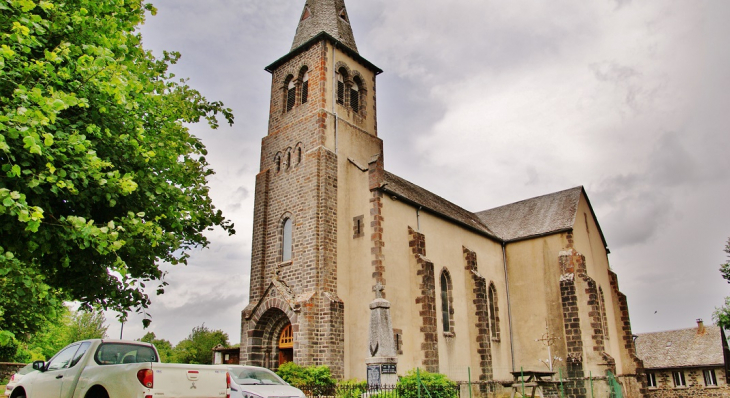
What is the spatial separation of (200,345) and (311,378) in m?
26.6

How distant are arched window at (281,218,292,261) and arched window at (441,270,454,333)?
22.8ft

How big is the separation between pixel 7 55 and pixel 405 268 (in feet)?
51.7

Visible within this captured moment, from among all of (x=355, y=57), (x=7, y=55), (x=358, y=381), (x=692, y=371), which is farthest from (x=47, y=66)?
(x=692, y=371)

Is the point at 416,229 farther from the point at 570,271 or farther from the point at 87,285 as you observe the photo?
the point at 87,285

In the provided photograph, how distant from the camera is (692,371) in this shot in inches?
1463

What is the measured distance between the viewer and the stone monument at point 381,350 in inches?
594

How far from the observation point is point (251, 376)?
12289mm

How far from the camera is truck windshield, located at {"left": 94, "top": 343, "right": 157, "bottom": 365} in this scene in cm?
860

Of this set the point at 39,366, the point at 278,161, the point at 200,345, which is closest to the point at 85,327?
the point at 200,345

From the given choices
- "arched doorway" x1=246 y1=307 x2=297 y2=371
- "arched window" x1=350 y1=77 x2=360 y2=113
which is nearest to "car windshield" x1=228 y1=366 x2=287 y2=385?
"arched doorway" x1=246 y1=307 x2=297 y2=371

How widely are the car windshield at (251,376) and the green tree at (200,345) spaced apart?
88.8ft

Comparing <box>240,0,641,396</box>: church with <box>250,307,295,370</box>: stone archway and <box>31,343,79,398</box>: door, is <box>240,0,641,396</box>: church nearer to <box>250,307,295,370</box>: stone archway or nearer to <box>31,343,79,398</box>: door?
<box>250,307,295,370</box>: stone archway

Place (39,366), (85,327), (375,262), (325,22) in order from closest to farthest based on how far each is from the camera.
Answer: (39,366) < (375,262) < (325,22) < (85,327)

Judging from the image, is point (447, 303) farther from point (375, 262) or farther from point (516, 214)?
point (516, 214)
